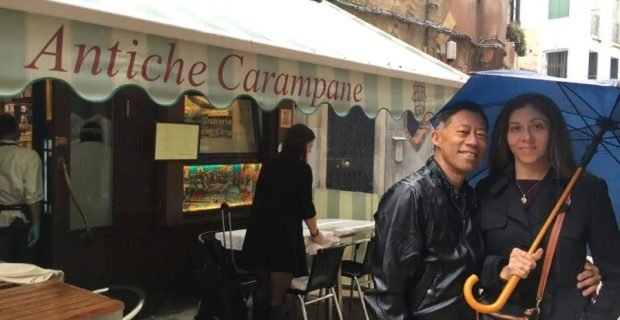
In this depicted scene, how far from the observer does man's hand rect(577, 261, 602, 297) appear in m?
2.18

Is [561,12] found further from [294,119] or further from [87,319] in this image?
[87,319]

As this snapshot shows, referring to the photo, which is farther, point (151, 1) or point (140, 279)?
point (140, 279)

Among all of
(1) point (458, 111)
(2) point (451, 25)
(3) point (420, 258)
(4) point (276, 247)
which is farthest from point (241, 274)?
(2) point (451, 25)

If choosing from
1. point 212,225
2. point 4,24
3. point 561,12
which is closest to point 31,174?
point 212,225

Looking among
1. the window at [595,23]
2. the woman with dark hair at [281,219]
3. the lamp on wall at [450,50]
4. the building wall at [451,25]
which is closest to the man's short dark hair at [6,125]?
the woman with dark hair at [281,219]

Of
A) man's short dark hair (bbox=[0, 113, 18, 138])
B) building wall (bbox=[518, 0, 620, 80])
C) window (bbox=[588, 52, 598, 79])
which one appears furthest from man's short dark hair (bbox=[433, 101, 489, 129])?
window (bbox=[588, 52, 598, 79])

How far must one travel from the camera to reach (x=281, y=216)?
4316 mm

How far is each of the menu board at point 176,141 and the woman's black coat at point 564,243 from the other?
344 cm

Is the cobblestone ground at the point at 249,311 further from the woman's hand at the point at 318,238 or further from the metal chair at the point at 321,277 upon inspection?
the woman's hand at the point at 318,238

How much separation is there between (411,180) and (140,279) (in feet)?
12.4

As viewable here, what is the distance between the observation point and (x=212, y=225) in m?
5.82

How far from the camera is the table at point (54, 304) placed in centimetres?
232

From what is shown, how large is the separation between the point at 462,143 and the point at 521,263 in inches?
19.5

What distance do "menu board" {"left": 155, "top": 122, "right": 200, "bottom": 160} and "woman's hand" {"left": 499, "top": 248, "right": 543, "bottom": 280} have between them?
3.55m
